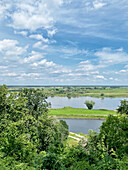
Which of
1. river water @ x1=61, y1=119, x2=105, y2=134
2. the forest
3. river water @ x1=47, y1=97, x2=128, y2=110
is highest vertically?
the forest

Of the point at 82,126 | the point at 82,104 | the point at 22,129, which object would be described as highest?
the point at 22,129

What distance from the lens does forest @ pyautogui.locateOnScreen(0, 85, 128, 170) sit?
4035mm

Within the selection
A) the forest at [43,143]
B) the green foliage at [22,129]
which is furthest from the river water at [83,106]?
the green foliage at [22,129]

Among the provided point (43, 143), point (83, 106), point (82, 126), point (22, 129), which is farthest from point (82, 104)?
point (22, 129)

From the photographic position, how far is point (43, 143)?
12.9 meters

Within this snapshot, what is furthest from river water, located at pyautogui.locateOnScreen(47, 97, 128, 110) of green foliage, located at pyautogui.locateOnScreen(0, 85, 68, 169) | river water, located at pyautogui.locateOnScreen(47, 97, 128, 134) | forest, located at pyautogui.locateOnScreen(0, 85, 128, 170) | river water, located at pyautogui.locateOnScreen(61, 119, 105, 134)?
forest, located at pyautogui.locateOnScreen(0, 85, 128, 170)

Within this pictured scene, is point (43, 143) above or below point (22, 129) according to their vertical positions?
below

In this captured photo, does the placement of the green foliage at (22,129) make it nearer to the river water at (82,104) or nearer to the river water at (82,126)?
the river water at (82,126)

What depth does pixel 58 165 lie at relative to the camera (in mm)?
3998

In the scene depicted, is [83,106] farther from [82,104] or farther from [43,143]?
[43,143]

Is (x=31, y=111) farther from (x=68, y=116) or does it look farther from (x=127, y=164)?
(x=68, y=116)

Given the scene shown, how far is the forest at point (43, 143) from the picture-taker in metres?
4.04

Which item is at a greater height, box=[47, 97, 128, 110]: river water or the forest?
the forest

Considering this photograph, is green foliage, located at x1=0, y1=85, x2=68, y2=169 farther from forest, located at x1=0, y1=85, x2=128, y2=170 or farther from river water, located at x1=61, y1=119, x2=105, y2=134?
river water, located at x1=61, y1=119, x2=105, y2=134
